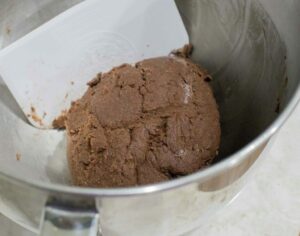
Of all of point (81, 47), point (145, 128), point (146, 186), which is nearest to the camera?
point (146, 186)

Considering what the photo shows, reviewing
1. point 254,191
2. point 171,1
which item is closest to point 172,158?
point 254,191

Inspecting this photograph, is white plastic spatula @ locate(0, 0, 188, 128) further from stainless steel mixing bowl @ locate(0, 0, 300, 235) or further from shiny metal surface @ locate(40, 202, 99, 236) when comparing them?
shiny metal surface @ locate(40, 202, 99, 236)

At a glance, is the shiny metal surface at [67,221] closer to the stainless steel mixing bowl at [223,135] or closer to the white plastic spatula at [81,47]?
the stainless steel mixing bowl at [223,135]

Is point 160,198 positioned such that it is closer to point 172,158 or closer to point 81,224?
point 81,224

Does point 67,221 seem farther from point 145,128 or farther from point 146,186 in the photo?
point 145,128

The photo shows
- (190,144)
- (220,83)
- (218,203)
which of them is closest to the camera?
(218,203)

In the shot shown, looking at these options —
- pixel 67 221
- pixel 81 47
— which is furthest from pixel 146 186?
pixel 81 47

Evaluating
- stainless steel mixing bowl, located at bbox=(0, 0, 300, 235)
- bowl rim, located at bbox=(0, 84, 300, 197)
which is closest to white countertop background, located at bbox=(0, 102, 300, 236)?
stainless steel mixing bowl, located at bbox=(0, 0, 300, 235)
